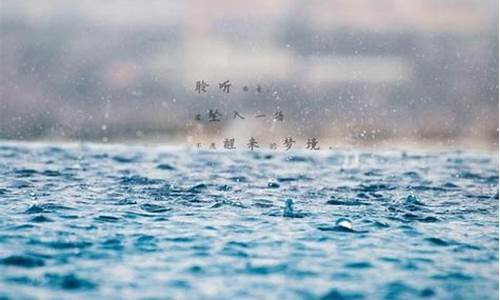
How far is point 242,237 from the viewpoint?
13945 millimetres

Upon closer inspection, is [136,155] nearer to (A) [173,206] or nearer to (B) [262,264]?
(A) [173,206]

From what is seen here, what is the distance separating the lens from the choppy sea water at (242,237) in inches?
409

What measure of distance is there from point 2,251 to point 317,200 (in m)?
10.2

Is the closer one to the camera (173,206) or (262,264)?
(262,264)

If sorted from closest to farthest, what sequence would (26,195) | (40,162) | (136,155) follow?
(26,195) < (40,162) < (136,155)

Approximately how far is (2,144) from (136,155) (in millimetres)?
13425

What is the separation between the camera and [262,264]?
11.7m

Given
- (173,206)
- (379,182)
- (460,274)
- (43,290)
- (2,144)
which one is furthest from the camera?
(2,144)

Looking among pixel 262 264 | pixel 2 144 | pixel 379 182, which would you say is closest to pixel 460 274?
pixel 262 264

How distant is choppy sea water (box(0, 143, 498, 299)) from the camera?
1040 centimetres

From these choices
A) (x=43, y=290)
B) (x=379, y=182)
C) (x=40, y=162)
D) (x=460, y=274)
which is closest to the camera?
(x=43, y=290)

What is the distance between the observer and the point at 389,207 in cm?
1872

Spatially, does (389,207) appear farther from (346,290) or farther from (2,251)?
(2,251)

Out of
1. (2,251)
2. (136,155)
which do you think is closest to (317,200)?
(2,251)
